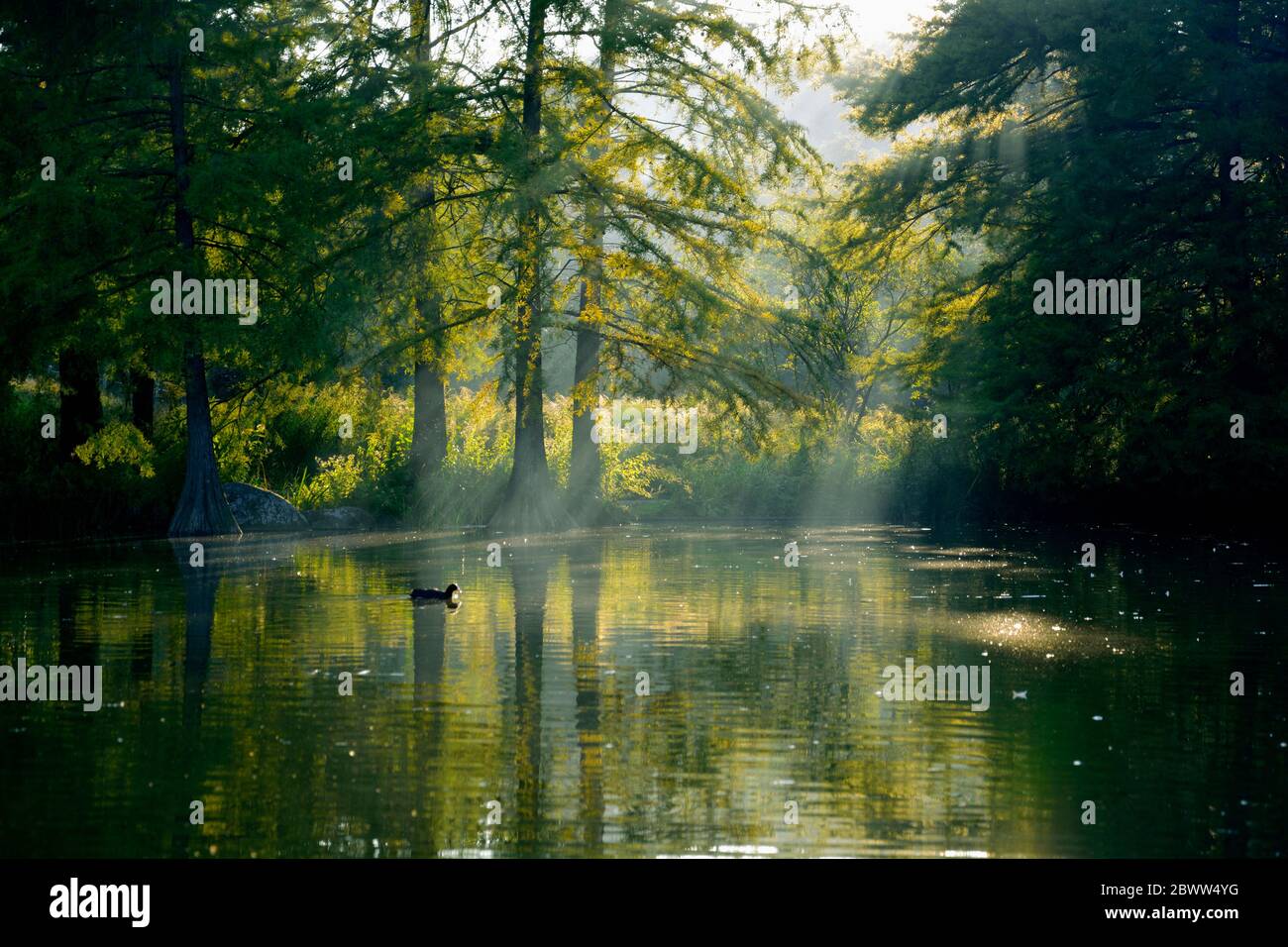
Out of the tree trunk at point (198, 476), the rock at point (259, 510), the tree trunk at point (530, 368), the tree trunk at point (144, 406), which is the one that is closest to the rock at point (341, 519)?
the rock at point (259, 510)

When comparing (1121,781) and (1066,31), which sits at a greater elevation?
(1066,31)

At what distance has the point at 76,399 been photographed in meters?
30.9

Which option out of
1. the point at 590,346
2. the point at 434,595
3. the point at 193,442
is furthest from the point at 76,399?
the point at 434,595

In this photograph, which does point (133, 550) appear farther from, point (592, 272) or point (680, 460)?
point (680, 460)

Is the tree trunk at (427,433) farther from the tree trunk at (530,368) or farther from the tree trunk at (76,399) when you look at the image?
the tree trunk at (76,399)

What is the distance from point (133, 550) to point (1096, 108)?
2222 cm

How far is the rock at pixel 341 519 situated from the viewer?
32.3m

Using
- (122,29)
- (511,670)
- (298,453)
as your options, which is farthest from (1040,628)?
(298,453)

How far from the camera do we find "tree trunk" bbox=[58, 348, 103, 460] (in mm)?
30219

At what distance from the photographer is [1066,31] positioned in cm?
3291

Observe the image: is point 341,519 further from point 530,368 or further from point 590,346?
point 590,346

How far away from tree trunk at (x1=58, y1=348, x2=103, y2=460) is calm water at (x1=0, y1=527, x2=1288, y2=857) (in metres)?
12.2

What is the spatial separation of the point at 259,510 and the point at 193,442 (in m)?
2.95
